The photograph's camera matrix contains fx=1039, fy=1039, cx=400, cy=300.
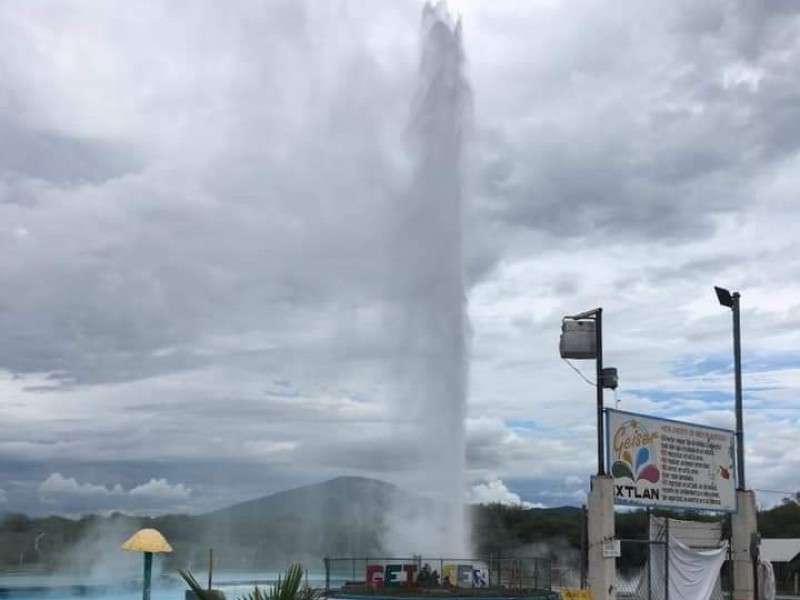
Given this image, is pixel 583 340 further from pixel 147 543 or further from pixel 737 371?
pixel 147 543

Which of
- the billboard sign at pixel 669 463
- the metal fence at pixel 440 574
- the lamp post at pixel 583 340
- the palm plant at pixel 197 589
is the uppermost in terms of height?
the lamp post at pixel 583 340

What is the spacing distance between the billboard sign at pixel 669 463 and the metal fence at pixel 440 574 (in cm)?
390

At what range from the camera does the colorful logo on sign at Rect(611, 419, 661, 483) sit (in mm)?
22188

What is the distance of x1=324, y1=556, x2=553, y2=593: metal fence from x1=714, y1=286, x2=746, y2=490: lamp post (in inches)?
214

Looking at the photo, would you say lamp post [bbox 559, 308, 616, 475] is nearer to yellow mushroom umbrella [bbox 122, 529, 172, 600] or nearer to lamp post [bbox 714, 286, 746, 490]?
lamp post [bbox 714, 286, 746, 490]

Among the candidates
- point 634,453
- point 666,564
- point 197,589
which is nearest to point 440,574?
point 666,564

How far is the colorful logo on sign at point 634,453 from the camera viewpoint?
72.8 feet

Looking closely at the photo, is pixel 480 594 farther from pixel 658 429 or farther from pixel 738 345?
pixel 738 345

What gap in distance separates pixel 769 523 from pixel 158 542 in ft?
307

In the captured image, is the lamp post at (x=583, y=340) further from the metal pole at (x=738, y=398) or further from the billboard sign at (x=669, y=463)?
the metal pole at (x=738, y=398)

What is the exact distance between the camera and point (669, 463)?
24.0 metres

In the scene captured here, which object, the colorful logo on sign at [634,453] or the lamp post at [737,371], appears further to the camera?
the lamp post at [737,371]

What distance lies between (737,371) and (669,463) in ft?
12.9

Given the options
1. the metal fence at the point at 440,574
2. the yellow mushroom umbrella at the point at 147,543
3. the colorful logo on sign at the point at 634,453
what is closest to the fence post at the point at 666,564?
the colorful logo on sign at the point at 634,453
